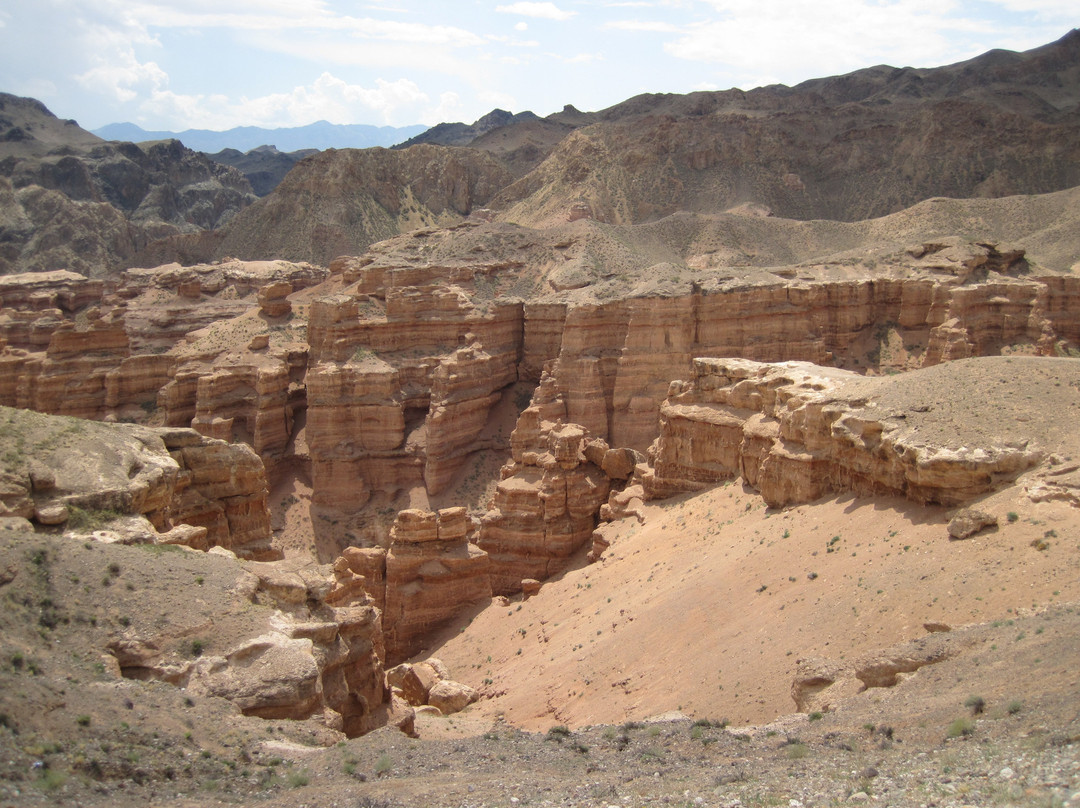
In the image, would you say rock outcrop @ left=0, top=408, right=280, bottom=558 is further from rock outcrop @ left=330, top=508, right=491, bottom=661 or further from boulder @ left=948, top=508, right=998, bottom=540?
boulder @ left=948, top=508, right=998, bottom=540

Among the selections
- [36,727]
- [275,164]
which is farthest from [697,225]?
[275,164]

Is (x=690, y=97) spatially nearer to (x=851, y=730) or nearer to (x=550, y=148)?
(x=550, y=148)

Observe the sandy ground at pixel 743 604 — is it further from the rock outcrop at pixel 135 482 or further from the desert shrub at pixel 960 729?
the rock outcrop at pixel 135 482

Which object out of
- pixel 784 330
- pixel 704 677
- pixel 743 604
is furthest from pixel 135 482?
pixel 784 330

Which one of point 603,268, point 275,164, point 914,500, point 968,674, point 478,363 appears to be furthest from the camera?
point 275,164

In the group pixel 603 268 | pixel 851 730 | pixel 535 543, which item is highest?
pixel 603 268

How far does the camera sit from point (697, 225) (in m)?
86.1

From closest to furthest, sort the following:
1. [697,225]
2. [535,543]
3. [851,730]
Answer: [851,730] < [535,543] < [697,225]

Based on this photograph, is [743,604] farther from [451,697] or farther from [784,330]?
[784,330]

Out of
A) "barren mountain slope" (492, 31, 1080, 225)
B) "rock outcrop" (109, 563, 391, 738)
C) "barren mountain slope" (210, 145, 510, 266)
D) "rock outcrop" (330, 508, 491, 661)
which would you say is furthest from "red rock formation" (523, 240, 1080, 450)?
"barren mountain slope" (210, 145, 510, 266)

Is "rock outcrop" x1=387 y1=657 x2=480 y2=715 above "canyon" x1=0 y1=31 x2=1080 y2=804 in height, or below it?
below

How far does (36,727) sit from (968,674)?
1411 centimetres

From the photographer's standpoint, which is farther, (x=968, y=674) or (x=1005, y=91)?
(x=1005, y=91)

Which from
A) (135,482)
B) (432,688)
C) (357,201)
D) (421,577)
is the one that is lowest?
(432,688)
